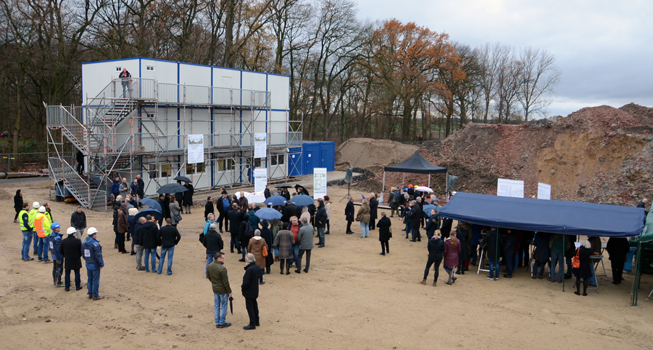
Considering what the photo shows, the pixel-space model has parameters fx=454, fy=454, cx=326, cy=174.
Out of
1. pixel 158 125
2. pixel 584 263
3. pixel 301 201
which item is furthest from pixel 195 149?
pixel 584 263

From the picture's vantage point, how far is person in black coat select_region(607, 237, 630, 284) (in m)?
12.2

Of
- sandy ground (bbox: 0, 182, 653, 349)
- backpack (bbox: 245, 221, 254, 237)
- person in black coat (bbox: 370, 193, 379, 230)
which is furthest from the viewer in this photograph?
person in black coat (bbox: 370, 193, 379, 230)

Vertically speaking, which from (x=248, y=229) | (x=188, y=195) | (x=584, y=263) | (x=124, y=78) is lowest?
(x=584, y=263)

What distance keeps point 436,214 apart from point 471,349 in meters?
7.51

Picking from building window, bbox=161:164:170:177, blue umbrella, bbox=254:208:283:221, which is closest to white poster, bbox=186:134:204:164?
building window, bbox=161:164:170:177

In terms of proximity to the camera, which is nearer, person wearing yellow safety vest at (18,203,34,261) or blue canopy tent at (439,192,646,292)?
blue canopy tent at (439,192,646,292)

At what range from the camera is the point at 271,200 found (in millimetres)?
15906

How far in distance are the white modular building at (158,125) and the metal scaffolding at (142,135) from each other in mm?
47

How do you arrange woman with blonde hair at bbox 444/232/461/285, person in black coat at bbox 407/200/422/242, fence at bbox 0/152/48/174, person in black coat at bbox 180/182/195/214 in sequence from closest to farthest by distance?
woman with blonde hair at bbox 444/232/461/285
person in black coat at bbox 407/200/422/242
person in black coat at bbox 180/182/195/214
fence at bbox 0/152/48/174

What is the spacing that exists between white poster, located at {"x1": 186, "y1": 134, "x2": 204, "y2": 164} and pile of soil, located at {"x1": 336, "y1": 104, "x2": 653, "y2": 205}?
12686 mm

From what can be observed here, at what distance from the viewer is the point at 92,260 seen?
9.98 meters

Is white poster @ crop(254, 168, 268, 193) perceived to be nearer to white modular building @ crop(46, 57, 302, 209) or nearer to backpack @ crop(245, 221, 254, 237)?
white modular building @ crop(46, 57, 302, 209)

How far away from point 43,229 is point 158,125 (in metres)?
12.4

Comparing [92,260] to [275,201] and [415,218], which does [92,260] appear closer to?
[275,201]
